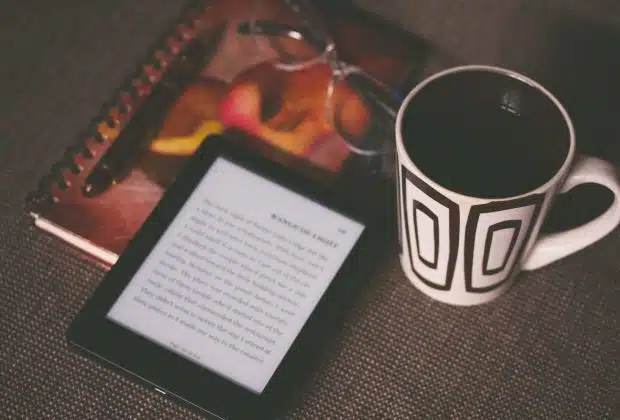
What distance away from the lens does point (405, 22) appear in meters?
0.56

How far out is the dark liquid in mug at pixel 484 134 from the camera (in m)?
0.39

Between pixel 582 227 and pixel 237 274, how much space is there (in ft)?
0.63

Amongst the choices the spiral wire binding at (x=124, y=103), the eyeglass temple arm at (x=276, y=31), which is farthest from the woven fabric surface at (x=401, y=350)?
the eyeglass temple arm at (x=276, y=31)

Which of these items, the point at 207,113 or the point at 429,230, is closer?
the point at 429,230

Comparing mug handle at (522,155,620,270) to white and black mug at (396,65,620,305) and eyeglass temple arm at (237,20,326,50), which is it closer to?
white and black mug at (396,65,620,305)

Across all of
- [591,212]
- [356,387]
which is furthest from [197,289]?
[591,212]

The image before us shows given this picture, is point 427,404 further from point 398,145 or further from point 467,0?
point 467,0

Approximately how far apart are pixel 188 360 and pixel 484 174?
18 centimetres

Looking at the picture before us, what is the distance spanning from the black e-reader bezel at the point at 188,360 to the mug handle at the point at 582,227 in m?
0.09

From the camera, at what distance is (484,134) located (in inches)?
16.6

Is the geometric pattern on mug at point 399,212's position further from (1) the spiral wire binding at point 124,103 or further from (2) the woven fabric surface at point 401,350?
(1) the spiral wire binding at point 124,103

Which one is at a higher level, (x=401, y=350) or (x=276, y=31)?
(x=276, y=31)

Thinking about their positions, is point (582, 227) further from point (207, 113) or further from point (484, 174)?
point (207, 113)

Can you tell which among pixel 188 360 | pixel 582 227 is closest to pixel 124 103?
pixel 188 360
